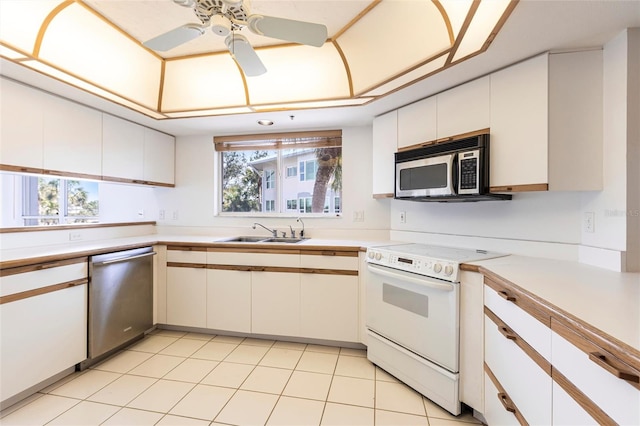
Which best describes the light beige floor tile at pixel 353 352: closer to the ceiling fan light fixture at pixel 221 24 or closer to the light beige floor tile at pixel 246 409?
the light beige floor tile at pixel 246 409

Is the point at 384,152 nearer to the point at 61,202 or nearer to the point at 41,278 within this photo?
the point at 41,278

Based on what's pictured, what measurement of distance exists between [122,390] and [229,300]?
98cm

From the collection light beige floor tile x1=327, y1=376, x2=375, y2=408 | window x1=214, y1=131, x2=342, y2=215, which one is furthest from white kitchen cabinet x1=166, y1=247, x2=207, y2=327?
light beige floor tile x1=327, y1=376, x2=375, y2=408

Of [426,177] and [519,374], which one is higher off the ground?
[426,177]

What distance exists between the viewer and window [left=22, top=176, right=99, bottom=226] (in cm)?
309

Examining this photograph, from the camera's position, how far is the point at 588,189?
5.20 feet

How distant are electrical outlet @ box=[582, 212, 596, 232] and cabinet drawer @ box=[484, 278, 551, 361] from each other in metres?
0.76

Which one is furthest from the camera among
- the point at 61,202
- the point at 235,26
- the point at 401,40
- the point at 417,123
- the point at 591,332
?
the point at 61,202

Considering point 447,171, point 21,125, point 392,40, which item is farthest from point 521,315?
point 21,125

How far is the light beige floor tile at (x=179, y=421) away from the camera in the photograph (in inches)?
62.9

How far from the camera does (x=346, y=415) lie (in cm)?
167

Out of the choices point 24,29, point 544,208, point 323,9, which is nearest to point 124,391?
point 24,29

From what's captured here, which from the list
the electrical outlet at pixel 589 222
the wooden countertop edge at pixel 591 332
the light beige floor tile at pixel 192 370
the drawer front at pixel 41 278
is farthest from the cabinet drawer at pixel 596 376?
the drawer front at pixel 41 278

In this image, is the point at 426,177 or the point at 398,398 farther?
the point at 426,177
